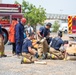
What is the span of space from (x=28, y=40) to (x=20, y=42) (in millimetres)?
1705

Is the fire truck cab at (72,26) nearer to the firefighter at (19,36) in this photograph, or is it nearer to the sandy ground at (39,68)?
the firefighter at (19,36)

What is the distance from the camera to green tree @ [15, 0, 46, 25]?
59312 millimetres

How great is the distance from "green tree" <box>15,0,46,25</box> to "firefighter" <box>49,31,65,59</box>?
44.3m

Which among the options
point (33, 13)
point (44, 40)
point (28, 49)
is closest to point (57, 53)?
point (44, 40)

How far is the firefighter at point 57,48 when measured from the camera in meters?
13.9

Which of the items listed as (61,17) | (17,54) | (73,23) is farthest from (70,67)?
(61,17)

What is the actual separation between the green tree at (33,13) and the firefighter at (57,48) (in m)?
44.3

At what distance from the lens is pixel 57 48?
1412 cm

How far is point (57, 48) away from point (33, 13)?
4710 cm

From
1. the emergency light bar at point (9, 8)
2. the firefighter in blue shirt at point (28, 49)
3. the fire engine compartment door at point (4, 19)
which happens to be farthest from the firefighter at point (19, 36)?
the emergency light bar at point (9, 8)

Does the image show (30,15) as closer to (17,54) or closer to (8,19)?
(8,19)

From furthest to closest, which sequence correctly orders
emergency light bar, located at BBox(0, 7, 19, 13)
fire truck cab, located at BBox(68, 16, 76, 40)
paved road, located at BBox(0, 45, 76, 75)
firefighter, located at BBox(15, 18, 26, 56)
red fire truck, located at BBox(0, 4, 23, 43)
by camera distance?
fire truck cab, located at BBox(68, 16, 76, 40) → emergency light bar, located at BBox(0, 7, 19, 13) → red fire truck, located at BBox(0, 4, 23, 43) → firefighter, located at BBox(15, 18, 26, 56) → paved road, located at BBox(0, 45, 76, 75)

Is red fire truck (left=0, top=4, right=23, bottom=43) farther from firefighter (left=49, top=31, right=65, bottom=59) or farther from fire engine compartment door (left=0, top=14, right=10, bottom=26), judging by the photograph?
firefighter (left=49, top=31, right=65, bottom=59)

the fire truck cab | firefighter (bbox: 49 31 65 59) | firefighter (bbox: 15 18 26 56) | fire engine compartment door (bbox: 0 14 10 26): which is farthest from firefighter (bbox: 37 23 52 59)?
the fire truck cab
